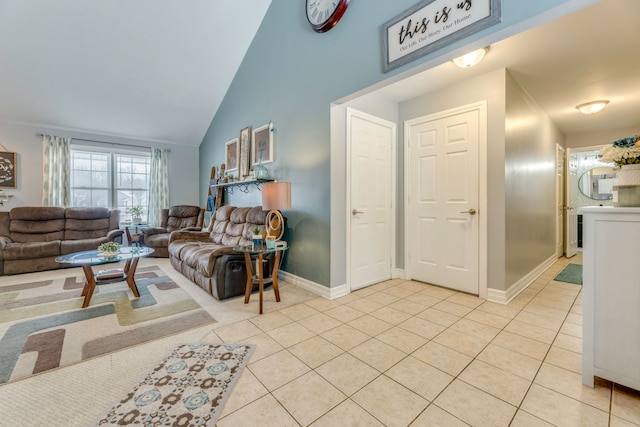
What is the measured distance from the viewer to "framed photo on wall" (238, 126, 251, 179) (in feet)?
14.6

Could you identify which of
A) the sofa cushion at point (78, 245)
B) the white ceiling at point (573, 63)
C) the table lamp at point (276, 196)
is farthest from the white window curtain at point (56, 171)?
the white ceiling at point (573, 63)

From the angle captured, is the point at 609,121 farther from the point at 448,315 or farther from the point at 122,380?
the point at 122,380

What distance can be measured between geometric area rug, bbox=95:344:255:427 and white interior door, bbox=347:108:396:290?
1.66 m

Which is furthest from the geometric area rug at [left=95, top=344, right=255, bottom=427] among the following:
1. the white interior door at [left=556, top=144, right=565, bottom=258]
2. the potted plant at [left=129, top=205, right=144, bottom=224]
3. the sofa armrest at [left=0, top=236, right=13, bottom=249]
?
the white interior door at [left=556, top=144, right=565, bottom=258]

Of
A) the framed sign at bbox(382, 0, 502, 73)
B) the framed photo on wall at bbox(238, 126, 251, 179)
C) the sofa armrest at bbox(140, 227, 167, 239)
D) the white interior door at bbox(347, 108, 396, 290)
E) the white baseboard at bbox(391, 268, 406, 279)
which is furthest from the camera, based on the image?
the sofa armrest at bbox(140, 227, 167, 239)

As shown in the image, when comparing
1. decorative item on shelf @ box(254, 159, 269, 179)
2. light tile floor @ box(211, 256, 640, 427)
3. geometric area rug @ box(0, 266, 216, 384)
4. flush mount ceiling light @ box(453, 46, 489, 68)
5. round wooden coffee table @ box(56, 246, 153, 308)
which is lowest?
light tile floor @ box(211, 256, 640, 427)

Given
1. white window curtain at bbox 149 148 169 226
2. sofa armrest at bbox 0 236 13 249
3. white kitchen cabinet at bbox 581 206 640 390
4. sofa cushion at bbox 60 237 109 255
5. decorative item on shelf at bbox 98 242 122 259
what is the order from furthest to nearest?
1. white window curtain at bbox 149 148 169 226
2. sofa cushion at bbox 60 237 109 255
3. sofa armrest at bbox 0 236 13 249
4. decorative item on shelf at bbox 98 242 122 259
5. white kitchen cabinet at bbox 581 206 640 390

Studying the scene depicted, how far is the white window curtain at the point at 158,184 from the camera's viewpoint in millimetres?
5809

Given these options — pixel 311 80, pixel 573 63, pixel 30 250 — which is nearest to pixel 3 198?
pixel 30 250

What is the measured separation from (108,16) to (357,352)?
496 cm

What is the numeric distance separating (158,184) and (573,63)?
6.89 metres

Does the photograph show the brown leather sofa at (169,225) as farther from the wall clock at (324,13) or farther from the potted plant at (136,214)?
the wall clock at (324,13)

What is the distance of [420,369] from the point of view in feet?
5.48

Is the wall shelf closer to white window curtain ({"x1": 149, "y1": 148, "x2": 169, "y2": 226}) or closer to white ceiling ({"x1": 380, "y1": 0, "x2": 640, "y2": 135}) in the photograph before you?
white window curtain ({"x1": 149, "y1": 148, "x2": 169, "y2": 226})
